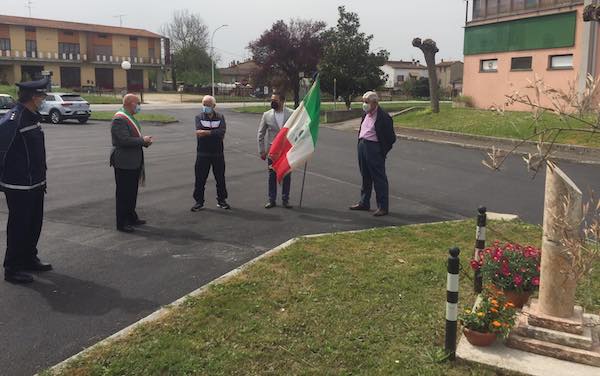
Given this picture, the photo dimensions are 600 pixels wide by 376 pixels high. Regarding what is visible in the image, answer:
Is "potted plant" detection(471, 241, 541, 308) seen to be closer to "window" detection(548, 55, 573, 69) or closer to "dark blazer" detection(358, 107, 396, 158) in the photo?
"dark blazer" detection(358, 107, 396, 158)

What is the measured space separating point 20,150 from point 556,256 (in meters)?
4.99

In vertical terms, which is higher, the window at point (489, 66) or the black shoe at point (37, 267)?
the window at point (489, 66)

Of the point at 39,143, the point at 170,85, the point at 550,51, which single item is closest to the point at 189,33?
the point at 170,85

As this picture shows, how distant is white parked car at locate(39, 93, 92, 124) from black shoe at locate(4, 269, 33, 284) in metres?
24.2

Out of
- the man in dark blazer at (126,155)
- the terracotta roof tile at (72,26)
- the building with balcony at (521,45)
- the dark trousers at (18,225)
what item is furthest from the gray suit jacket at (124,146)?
Answer: the terracotta roof tile at (72,26)

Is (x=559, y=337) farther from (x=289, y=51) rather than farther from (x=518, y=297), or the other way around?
(x=289, y=51)

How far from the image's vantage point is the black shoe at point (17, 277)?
18.4ft

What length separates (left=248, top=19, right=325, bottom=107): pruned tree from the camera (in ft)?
140

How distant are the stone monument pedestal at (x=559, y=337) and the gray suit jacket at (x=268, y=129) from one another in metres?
5.39

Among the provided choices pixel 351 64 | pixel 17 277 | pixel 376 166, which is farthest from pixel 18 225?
pixel 351 64

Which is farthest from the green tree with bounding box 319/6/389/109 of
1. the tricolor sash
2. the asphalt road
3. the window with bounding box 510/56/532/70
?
the tricolor sash

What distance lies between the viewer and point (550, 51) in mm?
24531

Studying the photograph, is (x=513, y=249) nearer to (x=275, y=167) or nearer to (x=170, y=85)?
(x=275, y=167)

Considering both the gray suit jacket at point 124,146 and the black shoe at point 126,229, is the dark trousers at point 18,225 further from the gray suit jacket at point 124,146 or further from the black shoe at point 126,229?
the black shoe at point 126,229
